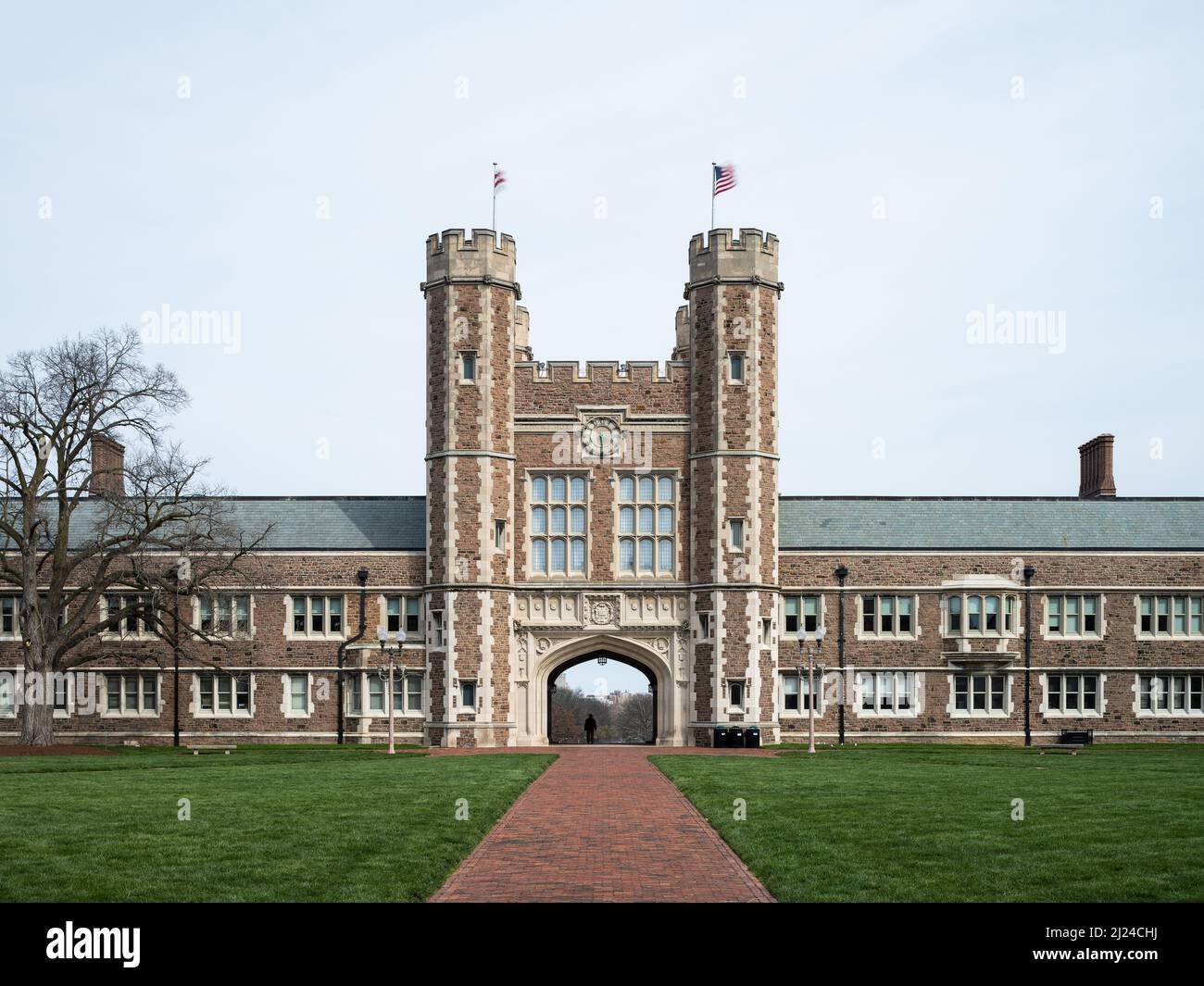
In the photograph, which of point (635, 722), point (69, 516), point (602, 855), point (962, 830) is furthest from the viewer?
point (635, 722)

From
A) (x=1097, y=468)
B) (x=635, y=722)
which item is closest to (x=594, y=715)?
(x=635, y=722)

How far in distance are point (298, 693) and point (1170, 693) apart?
26850 mm

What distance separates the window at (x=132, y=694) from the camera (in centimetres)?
4291

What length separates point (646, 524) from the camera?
42.0 meters

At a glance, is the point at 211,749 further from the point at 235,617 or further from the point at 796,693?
the point at 796,693

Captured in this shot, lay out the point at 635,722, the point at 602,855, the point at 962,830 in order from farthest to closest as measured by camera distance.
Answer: the point at 635,722 < the point at 962,830 < the point at 602,855

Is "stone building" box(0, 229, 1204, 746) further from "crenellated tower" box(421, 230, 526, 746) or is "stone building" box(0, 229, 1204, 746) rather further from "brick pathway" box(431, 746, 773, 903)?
"brick pathway" box(431, 746, 773, 903)

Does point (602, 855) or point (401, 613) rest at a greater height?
point (401, 613)

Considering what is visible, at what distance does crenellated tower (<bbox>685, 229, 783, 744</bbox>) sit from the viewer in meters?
40.6

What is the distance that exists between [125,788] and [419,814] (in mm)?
6798
